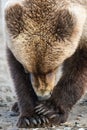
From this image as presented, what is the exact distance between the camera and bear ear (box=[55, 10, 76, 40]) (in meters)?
6.55

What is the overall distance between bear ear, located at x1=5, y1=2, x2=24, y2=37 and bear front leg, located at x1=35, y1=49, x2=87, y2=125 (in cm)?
98

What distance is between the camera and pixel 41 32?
6520 millimetres

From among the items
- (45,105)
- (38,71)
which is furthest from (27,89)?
(38,71)

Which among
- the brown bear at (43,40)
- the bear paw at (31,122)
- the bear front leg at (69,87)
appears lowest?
the bear paw at (31,122)

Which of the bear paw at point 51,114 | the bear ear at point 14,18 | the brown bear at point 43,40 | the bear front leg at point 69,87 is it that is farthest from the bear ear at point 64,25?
the bear paw at point 51,114

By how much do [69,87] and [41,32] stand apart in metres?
1.17

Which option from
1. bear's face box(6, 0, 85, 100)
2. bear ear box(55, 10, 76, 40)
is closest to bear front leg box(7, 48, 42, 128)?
bear's face box(6, 0, 85, 100)

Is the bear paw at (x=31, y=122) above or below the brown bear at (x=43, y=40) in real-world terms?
below

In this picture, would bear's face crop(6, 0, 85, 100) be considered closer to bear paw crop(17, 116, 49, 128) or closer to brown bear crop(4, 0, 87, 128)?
brown bear crop(4, 0, 87, 128)

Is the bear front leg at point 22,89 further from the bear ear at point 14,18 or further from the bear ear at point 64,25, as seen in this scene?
the bear ear at point 64,25

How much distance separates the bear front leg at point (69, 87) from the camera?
7434mm

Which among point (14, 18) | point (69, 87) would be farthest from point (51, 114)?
point (14, 18)

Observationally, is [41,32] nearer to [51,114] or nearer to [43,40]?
[43,40]

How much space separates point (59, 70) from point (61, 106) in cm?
45
